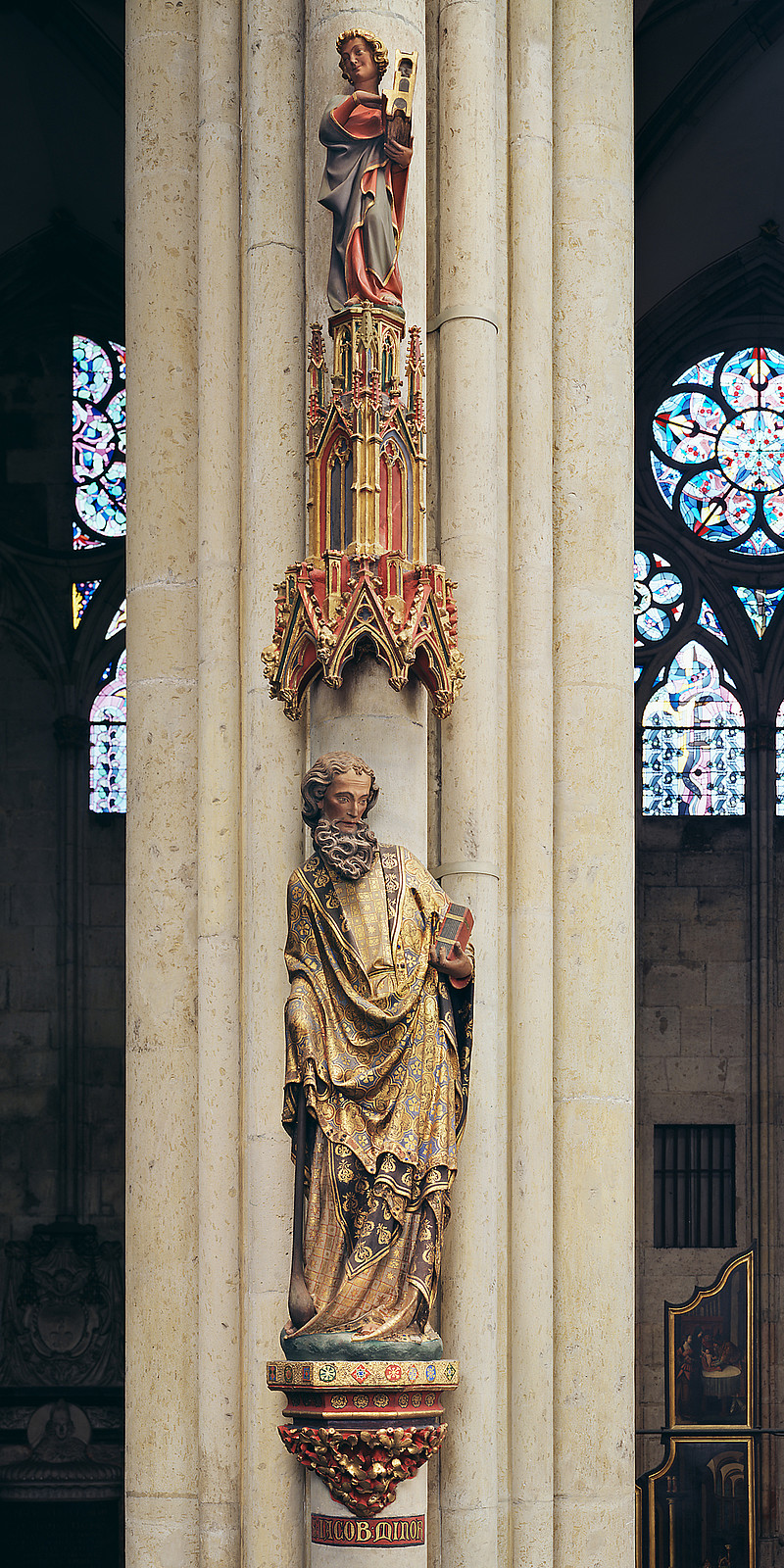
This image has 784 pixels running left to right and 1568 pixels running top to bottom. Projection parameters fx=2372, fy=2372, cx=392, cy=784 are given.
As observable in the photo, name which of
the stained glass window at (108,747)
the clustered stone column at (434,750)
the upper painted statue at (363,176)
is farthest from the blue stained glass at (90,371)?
the upper painted statue at (363,176)

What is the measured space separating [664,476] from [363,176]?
10.6 m

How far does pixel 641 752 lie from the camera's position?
677 inches

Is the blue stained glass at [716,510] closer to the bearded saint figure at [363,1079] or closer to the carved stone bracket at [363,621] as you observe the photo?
the carved stone bracket at [363,621]

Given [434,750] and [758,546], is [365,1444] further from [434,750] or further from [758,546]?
[758,546]

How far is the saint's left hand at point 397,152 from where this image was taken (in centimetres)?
729

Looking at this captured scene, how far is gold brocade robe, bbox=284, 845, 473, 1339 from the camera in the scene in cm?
681

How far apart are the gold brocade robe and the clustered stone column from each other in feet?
1.70

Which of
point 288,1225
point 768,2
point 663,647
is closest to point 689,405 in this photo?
point 663,647

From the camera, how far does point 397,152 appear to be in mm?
7301

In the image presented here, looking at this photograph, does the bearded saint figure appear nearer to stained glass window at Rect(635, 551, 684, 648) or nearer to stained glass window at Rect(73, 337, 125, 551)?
stained glass window at Rect(73, 337, 125, 551)

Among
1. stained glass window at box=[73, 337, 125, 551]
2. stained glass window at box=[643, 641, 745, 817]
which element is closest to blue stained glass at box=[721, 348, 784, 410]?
stained glass window at box=[643, 641, 745, 817]

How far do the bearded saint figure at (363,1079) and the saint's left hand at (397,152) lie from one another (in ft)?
6.20

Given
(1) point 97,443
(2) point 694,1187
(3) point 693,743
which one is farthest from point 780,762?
(1) point 97,443

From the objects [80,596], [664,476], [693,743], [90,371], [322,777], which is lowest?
[322,777]
